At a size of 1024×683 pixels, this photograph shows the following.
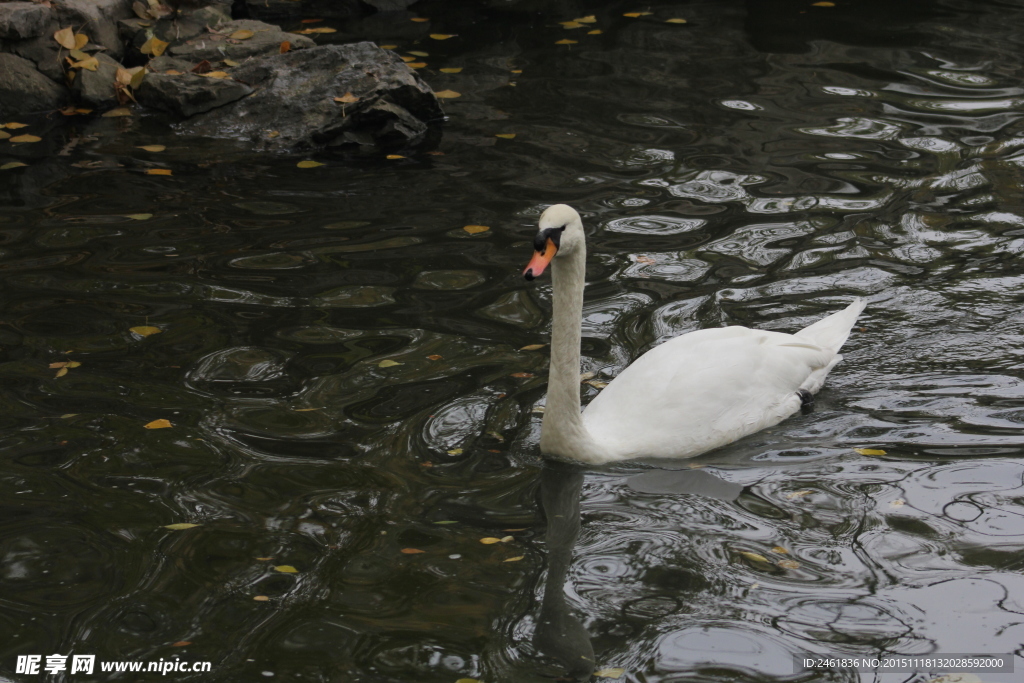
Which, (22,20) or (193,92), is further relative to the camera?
(22,20)

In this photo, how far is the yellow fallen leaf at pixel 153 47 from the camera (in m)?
10.5

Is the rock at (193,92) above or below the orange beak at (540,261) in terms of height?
below

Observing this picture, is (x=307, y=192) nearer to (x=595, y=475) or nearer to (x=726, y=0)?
(x=595, y=475)

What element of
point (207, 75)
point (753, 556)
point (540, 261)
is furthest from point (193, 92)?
point (753, 556)

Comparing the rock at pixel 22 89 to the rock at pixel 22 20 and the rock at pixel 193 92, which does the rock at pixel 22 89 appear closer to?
the rock at pixel 22 20

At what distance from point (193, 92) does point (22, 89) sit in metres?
1.65

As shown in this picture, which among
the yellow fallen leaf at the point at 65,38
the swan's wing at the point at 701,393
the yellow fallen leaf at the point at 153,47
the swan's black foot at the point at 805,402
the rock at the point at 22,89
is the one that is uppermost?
the yellow fallen leaf at the point at 65,38

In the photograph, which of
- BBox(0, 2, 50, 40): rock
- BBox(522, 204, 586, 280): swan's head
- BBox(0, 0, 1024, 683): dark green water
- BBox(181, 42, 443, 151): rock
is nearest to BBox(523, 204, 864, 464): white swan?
BBox(522, 204, 586, 280): swan's head

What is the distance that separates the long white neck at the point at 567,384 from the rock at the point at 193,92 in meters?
5.88

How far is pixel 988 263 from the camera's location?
680 cm

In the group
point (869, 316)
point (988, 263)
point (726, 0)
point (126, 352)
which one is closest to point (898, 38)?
point (726, 0)

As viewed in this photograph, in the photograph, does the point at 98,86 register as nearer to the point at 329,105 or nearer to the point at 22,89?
the point at 22,89

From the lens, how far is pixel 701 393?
513 centimetres

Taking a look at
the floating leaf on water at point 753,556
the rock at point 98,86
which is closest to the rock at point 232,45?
the rock at point 98,86
